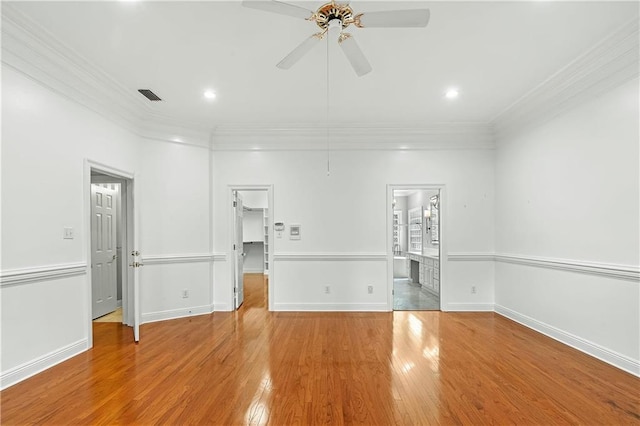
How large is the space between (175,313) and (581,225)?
5.38 metres

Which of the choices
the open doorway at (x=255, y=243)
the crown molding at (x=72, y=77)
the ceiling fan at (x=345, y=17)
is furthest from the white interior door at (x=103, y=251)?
the ceiling fan at (x=345, y=17)

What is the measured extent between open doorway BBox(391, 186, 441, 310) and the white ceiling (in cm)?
189

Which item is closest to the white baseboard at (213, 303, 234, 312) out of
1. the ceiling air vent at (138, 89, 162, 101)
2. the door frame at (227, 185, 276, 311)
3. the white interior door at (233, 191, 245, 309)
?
the door frame at (227, 185, 276, 311)

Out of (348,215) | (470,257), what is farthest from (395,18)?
(470,257)

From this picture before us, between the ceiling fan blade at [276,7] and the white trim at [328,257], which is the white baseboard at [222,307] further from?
the ceiling fan blade at [276,7]

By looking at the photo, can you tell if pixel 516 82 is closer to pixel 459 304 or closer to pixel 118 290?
pixel 459 304

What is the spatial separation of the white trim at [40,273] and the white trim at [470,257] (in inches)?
197

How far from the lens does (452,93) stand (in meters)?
3.97

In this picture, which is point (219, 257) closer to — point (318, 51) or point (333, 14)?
point (318, 51)

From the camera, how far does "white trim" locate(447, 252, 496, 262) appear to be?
5.11 m

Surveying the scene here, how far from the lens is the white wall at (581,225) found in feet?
9.61

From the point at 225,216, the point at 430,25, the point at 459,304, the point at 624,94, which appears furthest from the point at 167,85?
the point at 459,304

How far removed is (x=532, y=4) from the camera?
242cm

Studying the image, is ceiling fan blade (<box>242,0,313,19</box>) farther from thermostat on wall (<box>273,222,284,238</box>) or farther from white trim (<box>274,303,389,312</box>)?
white trim (<box>274,303,389,312</box>)
